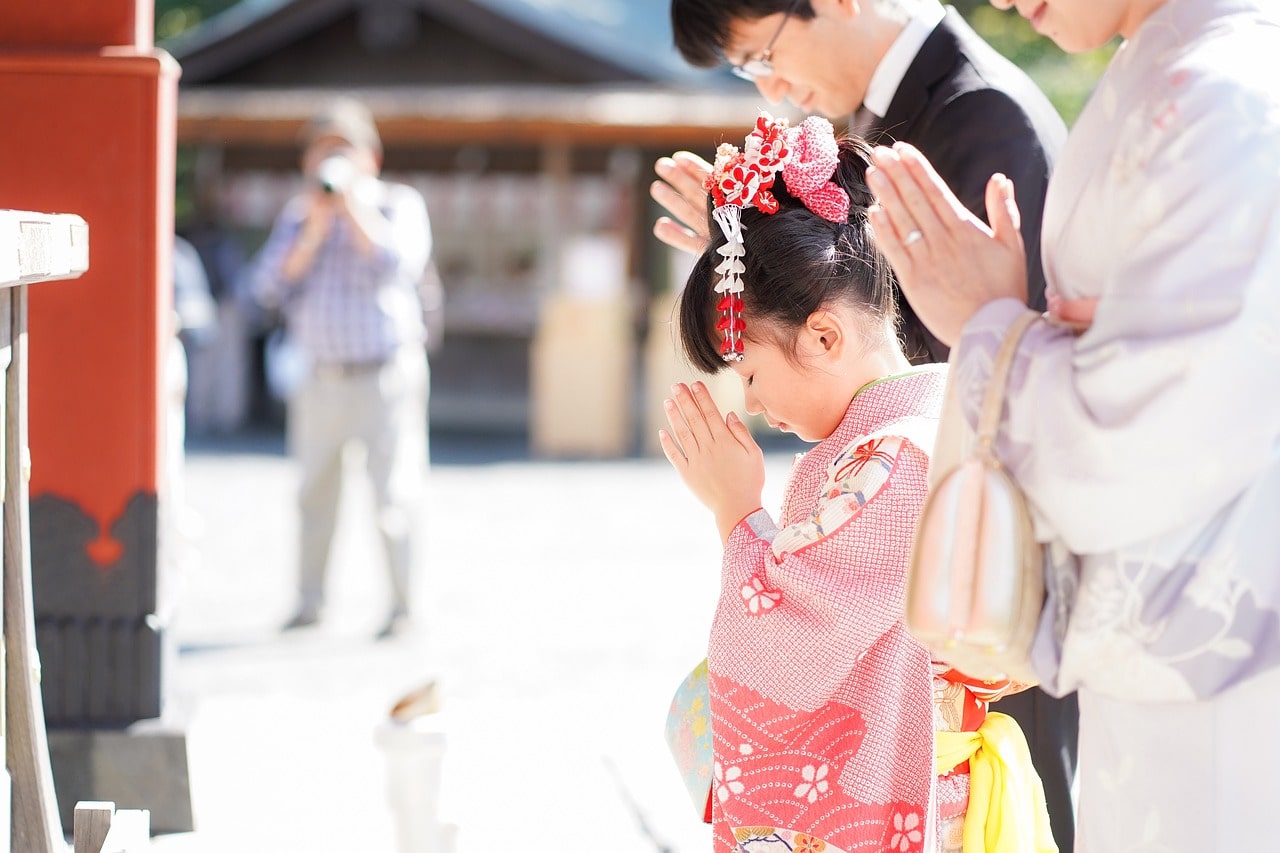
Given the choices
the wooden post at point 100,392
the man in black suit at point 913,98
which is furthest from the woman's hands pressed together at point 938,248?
the wooden post at point 100,392

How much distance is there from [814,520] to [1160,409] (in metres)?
0.64

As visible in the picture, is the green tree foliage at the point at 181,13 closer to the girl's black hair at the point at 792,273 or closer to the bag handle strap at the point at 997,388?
the girl's black hair at the point at 792,273

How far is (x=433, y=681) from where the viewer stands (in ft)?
6.68

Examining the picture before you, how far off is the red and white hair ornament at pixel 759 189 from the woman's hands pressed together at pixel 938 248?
431 millimetres

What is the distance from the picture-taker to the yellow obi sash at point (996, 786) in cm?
201

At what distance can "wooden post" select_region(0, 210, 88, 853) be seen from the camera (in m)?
2.06

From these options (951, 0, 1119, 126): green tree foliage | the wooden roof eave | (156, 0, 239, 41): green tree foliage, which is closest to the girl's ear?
the wooden roof eave

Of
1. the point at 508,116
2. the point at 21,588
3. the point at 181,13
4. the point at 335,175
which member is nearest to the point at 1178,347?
the point at 21,588

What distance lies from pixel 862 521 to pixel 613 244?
1079 cm

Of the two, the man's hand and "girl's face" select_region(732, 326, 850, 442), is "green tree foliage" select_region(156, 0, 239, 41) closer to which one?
the man's hand

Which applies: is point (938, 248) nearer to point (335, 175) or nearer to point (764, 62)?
point (764, 62)

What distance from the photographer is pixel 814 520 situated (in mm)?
1885

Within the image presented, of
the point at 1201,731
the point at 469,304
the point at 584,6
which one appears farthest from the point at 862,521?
the point at 584,6

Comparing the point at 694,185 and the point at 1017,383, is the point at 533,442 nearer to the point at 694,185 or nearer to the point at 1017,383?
the point at 694,185
